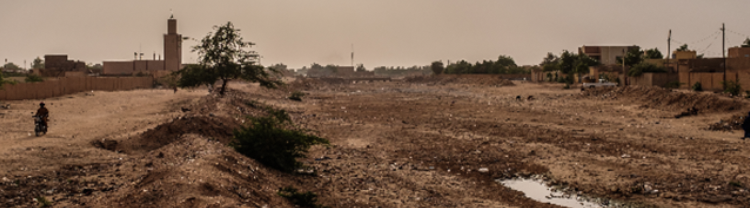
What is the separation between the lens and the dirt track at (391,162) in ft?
27.8

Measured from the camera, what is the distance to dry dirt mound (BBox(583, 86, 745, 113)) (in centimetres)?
2220

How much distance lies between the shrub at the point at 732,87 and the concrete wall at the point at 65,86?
35059 millimetres

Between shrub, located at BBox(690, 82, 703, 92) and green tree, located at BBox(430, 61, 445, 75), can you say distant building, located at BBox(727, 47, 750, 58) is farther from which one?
green tree, located at BBox(430, 61, 445, 75)

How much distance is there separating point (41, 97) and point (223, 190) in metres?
27.0

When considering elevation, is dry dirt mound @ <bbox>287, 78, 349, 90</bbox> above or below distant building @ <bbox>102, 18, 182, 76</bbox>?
below

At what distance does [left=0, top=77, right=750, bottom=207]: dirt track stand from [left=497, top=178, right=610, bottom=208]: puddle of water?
34 centimetres

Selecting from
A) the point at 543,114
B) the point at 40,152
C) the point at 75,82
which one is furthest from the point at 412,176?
the point at 75,82

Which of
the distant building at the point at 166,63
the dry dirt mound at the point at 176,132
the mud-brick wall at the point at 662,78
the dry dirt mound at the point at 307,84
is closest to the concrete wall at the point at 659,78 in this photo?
the mud-brick wall at the point at 662,78

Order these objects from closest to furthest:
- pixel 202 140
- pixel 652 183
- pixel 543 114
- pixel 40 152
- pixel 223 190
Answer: pixel 223 190 < pixel 652 183 < pixel 40 152 < pixel 202 140 < pixel 543 114

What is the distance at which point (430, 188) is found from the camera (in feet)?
34.5

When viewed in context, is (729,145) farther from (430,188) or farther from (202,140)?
(202,140)

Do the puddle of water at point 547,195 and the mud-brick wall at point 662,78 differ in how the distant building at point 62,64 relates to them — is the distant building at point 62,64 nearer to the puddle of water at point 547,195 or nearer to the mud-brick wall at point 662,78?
the mud-brick wall at point 662,78

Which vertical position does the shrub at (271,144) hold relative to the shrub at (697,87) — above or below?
below

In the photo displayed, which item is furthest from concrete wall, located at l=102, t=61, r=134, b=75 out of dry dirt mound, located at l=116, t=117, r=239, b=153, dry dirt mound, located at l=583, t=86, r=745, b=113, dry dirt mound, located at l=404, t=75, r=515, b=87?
dry dirt mound, located at l=116, t=117, r=239, b=153
